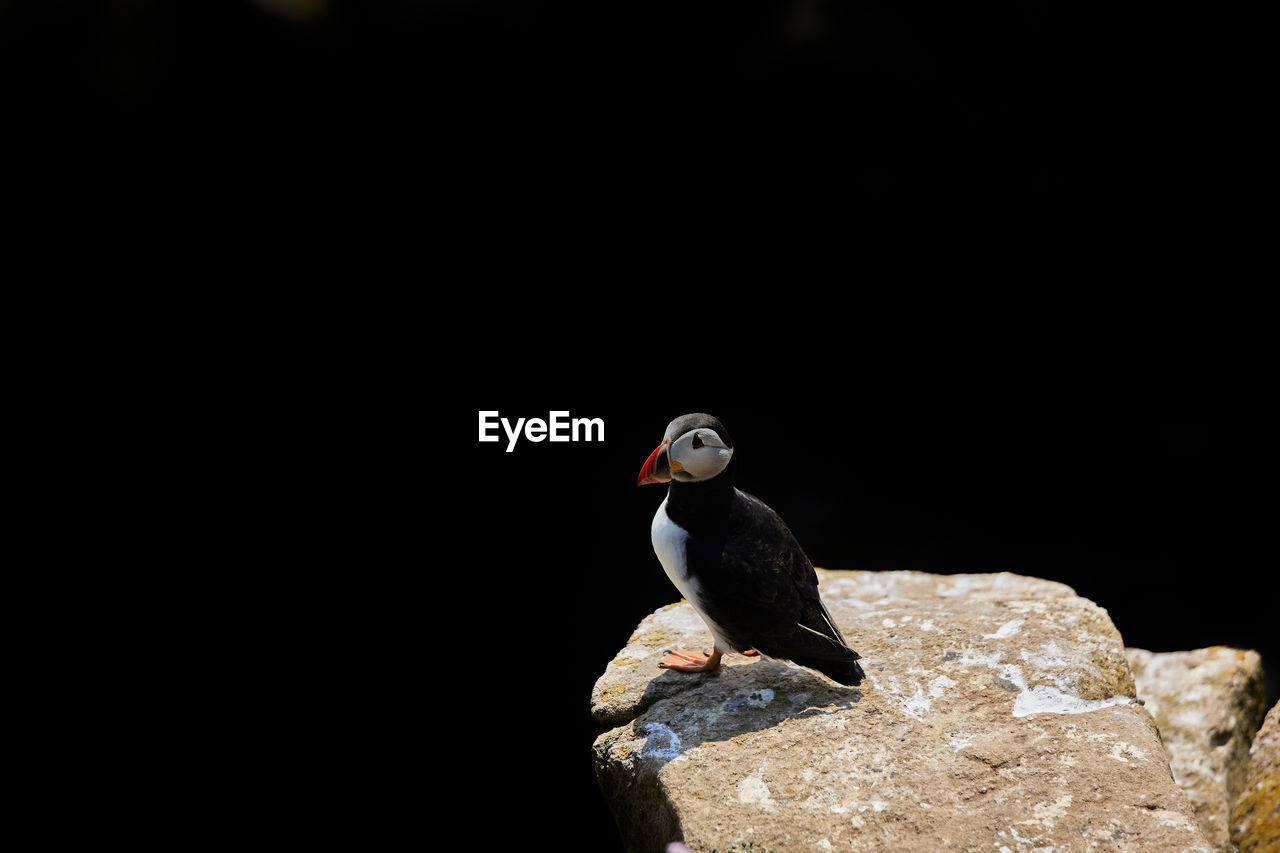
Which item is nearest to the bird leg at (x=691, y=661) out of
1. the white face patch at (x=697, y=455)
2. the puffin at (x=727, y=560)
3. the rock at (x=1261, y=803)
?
the puffin at (x=727, y=560)

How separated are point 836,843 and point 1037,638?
1261 millimetres

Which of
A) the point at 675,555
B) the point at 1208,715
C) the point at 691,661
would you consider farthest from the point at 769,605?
the point at 1208,715

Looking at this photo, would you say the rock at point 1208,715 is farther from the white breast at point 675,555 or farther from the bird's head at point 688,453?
the bird's head at point 688,453

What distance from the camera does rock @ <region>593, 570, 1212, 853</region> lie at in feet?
9.02

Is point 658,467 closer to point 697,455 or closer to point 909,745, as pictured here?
point 697,455

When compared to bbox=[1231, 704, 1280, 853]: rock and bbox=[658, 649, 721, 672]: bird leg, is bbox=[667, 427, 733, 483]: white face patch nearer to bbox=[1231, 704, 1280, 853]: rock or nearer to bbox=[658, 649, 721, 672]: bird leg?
bbox=[658, 649, 721, 672]: bird leg

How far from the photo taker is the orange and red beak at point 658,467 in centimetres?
315

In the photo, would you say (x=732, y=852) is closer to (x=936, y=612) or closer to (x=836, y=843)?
(x=836, y=843)

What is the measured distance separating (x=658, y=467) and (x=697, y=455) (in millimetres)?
123

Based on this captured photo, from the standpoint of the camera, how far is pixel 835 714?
10.6 feet

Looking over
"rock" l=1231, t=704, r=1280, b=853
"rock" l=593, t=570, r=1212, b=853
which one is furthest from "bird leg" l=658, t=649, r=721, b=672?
"rock" l=1231, t=704, r=1280, b=853

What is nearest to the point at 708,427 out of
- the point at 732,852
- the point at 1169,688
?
the point at 732,852

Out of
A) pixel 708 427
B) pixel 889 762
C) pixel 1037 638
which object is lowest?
pixel 889 762

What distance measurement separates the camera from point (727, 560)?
3.20 m
